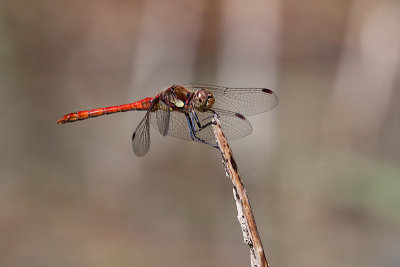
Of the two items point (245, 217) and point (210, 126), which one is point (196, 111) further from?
point (245, 217)

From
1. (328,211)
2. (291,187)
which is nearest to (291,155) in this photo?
(291,187)

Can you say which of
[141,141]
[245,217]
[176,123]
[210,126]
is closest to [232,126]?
[210,126]

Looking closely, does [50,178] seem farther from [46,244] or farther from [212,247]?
[212,247]

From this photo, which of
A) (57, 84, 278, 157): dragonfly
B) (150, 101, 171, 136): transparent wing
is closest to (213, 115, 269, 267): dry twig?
(57, 84, 278, 157): dragonfly

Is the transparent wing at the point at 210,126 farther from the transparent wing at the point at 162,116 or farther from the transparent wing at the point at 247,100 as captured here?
the transparent wing at the point at 247,100

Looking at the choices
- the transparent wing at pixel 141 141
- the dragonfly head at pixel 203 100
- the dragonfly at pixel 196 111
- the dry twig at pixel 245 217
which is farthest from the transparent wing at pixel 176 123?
the dry twig at pixel 245 217

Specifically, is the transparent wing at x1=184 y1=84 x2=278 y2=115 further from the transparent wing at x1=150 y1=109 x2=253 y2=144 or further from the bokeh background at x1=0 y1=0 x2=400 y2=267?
the bokeh background at x1=0 y1=0 x2=400 y2=267
